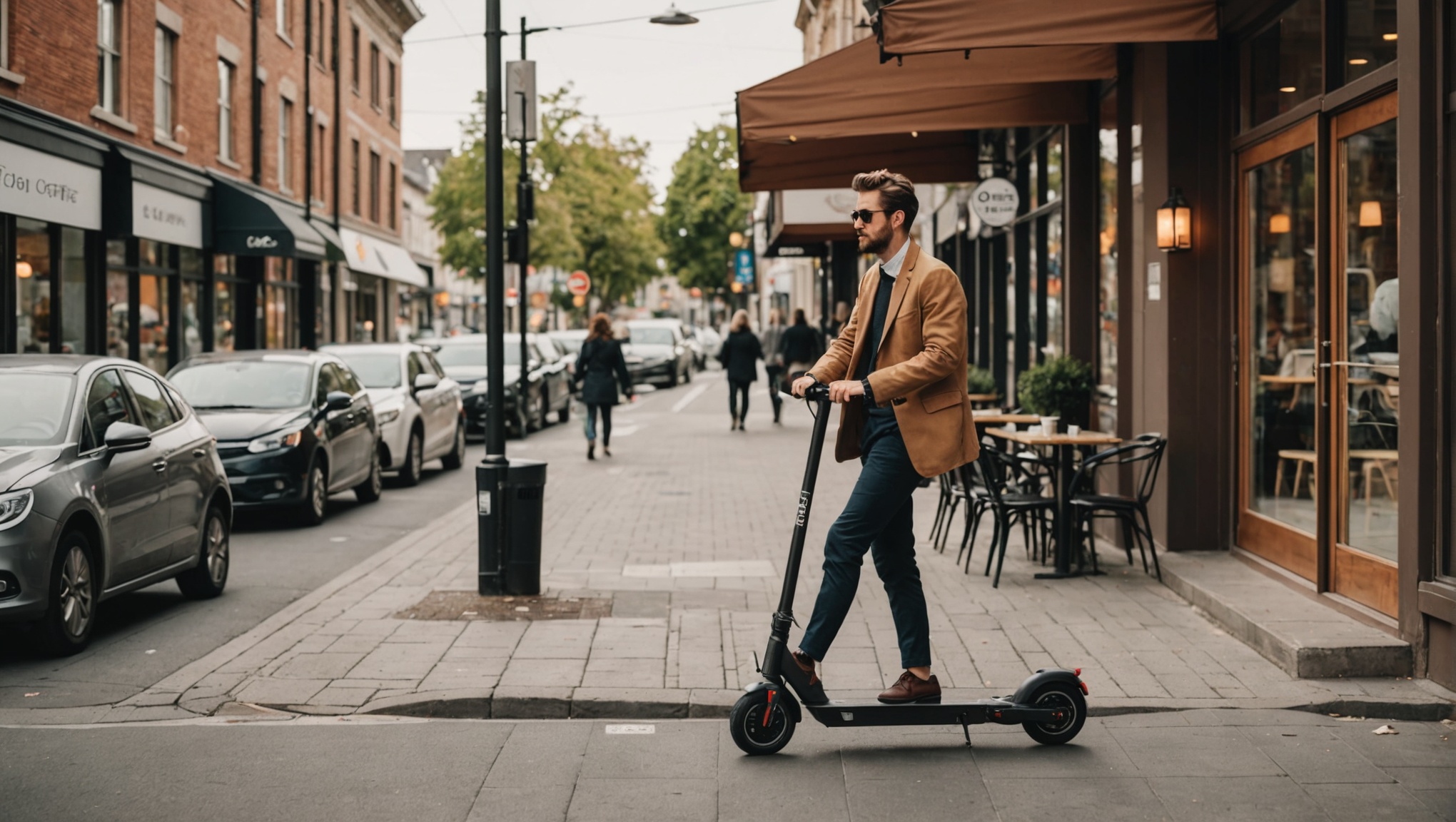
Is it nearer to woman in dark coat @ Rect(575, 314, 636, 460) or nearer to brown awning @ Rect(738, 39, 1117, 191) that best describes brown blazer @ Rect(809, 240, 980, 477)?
brown awning @ Rect(738, 39, 1117, 191)

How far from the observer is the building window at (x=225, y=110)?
2477cm

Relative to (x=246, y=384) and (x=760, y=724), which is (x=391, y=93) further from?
(x=760, y=724)

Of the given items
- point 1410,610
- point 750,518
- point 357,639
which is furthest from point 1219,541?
point 357,639

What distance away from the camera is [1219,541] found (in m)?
9.12

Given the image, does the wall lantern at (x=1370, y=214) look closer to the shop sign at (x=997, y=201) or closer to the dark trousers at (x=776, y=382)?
the shop sign at (x=997, y=201)

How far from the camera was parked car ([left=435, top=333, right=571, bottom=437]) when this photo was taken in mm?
21797

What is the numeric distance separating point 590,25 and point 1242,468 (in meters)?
16.4

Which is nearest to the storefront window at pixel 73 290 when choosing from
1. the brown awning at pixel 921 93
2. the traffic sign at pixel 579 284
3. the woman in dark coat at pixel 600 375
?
the woman in dark coat at pixel 600 375

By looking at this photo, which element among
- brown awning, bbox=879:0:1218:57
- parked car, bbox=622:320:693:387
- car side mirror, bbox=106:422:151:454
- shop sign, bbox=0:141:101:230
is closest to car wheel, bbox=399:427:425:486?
shop sign, bbox=0:141:101:230

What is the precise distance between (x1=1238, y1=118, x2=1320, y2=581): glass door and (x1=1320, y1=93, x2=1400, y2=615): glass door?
0.59 feet

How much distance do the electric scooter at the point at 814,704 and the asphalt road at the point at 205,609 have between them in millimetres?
2900

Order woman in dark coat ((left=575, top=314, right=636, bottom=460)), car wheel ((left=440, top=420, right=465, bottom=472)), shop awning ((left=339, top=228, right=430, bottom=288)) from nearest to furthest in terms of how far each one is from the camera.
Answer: car wheel ((left=440, top=420, right=465, bottom=472))
woman in dark coat ((left=575, top=314, right=636, bottom=460))
shop awning ((left=339, top=228, right=430, bottom=288))

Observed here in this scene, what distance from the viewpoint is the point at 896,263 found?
17.7 feet

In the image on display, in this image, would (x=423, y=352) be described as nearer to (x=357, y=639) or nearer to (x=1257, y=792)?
(x=357, y=639)
